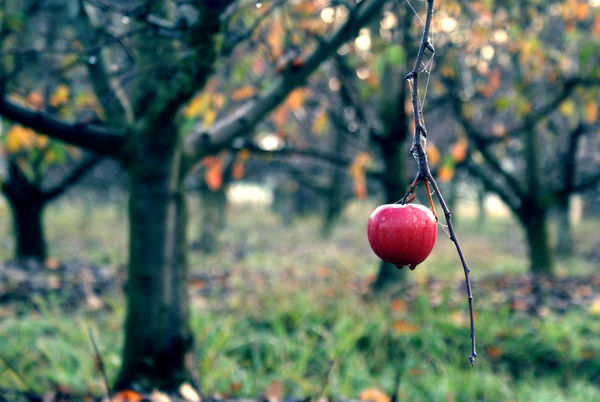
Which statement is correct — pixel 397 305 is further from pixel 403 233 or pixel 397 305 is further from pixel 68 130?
pixel 403 233

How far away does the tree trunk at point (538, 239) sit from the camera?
637 centimetres

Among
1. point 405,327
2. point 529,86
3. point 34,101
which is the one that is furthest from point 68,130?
point 529,86

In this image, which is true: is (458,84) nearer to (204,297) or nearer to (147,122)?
(204,297)

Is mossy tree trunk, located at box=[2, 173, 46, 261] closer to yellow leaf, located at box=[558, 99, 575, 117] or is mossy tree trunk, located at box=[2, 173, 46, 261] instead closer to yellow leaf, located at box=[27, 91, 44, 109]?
yellow leaf, located at box=[27, 91, 44, 109]

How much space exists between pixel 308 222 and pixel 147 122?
13.6 m

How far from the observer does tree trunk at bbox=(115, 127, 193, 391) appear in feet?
7.79

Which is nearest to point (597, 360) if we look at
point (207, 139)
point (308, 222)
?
point (207, 139)

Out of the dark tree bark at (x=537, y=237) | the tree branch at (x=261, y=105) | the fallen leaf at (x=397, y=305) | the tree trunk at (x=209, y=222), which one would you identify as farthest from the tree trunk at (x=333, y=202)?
the tree branch at (x=261, y=105)

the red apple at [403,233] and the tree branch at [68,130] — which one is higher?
the tree branch at [68,130]

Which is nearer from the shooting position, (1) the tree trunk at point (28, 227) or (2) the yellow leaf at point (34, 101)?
(2) the yellow leaf at point (34, 101)

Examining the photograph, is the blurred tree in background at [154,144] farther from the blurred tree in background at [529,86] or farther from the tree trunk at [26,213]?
the tree trunk at [26,213]

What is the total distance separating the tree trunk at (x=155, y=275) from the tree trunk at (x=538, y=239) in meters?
5.50

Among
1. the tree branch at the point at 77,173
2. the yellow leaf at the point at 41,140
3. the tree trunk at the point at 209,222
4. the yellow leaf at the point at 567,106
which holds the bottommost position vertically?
the tree trunk at the point at 209,222

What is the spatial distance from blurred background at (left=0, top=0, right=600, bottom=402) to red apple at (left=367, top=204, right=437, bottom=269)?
326 millimetres
